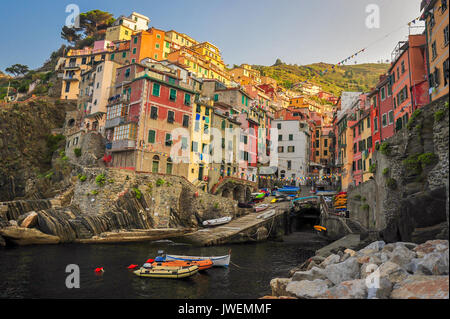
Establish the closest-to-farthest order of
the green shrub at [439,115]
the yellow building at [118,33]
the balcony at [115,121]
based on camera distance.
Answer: the green shrub at [439,115], the balcony at [115,121], the yellow building at [118,33]

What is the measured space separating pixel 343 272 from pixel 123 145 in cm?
3633

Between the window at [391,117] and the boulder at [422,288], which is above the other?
the window at [391,117]

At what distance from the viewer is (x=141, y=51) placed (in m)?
67.4

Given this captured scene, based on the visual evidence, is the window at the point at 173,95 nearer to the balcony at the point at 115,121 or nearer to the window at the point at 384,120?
the balcony at the point at 115,121

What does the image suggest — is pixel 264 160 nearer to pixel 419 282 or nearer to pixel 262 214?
pixel 262 214

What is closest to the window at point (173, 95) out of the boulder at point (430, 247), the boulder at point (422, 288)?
the boulder at point (430, 247)

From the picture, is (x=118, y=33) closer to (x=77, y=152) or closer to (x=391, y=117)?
(x=77, y=152)

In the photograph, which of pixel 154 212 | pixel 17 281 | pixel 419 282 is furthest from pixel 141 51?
pixel 419 282

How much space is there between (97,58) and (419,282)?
84433 mm

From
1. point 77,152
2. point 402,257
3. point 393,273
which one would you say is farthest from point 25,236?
point 402,257

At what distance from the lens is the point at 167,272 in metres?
19.8

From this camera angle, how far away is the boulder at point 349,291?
1093cm

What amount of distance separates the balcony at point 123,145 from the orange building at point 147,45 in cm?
2979

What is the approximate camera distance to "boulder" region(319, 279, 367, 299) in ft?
35.9
